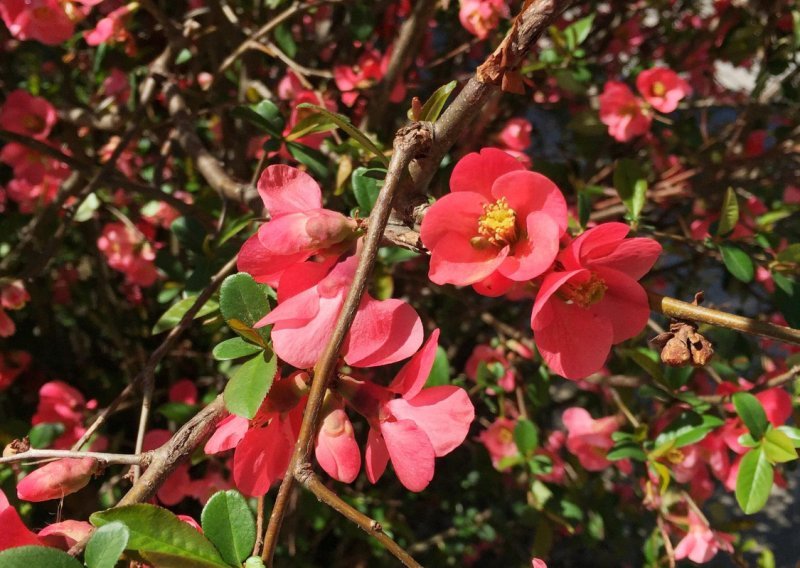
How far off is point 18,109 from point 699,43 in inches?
61.2

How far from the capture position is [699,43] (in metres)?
1.63

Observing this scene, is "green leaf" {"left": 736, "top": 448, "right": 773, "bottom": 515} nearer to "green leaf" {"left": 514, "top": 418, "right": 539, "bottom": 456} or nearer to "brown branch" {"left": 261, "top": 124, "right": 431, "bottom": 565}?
"green leaf" {"left": 514, "top": 418, "right": 539, "bottom": 456}

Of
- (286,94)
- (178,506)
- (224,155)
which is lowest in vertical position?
(178,506)

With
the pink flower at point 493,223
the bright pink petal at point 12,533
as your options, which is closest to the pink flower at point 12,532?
the bright pink petal at point 12,533

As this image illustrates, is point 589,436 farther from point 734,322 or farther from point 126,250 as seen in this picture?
point 126,250

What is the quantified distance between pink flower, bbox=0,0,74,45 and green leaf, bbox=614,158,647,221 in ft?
2.90

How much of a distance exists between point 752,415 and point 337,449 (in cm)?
57

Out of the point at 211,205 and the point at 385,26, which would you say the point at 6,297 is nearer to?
the point at 211,205

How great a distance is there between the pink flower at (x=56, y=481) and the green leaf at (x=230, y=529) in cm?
15

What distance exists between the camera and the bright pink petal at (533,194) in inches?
20.9

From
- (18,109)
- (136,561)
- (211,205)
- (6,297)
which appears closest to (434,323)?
(211,205)

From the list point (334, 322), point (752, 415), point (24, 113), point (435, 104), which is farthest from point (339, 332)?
point (24, 113)

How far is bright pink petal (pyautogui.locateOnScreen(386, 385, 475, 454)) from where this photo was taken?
1.68ft

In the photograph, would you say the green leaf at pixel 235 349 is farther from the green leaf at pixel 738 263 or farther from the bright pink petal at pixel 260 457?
the green leaf at pixel 738 263
